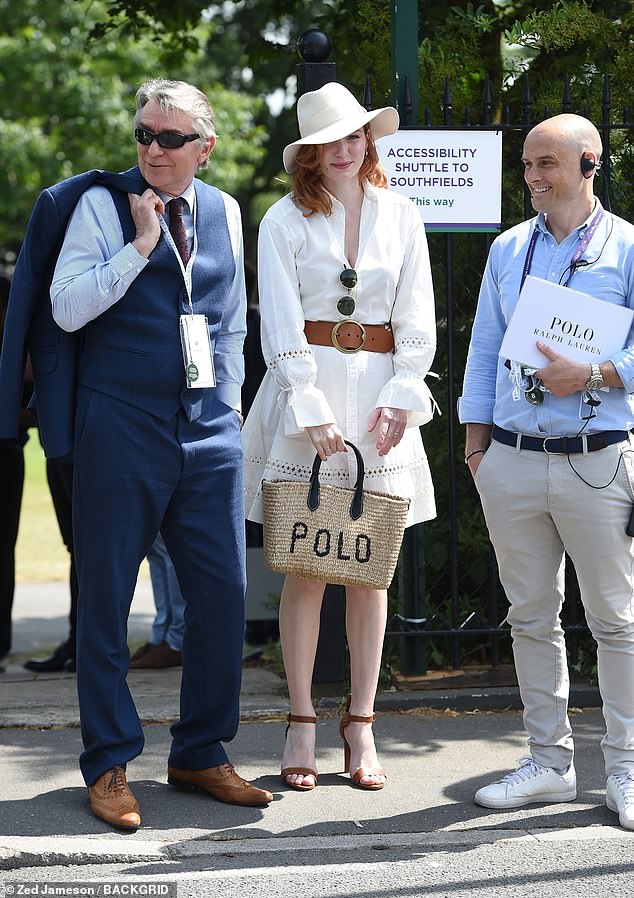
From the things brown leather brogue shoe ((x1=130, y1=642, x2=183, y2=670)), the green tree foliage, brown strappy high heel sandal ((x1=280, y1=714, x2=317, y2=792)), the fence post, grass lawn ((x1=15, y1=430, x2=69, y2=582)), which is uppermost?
the green tree foliage

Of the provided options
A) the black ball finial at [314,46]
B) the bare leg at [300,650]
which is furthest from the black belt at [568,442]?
the black ball finial at [314,46]

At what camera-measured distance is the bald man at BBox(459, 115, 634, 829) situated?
386 centimetres

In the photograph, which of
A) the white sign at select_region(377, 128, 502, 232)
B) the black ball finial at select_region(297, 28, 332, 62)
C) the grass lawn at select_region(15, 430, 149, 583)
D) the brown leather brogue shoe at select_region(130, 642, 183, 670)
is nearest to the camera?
the black ball finial at select_region(297, 28, 332, 62)

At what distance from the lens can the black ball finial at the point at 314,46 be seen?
5.14 meters

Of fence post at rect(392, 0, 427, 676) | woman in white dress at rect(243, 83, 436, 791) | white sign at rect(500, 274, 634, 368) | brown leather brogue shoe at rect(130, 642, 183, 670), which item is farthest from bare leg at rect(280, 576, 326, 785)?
brown leather brogue shoe at rect(130, 642, 183, 670)

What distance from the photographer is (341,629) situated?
18.0 feet

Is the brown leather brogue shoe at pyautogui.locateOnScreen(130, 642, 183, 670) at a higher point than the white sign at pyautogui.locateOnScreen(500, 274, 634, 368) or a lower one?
lower

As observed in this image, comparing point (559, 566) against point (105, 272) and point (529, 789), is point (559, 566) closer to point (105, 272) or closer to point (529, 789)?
point (529, 789)

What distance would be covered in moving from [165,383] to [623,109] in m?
2.86

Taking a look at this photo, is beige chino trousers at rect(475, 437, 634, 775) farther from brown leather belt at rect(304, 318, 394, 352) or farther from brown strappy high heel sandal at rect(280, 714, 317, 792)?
brown strappy high heel sandal at rect(280, 714, 317, 792)

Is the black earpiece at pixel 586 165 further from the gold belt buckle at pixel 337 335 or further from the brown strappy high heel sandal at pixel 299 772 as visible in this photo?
the brown strappy high heel sandal at pixel 299 772

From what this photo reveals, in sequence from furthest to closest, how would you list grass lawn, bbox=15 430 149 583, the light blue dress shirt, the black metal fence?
grass lawn, bbox=15 430 149 583 → the black metal fence → the light blue dress shirt

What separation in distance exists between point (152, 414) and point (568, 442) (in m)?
1.27

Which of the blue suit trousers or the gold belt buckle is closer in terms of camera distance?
the blue suit trousers
